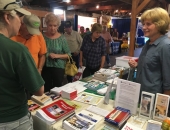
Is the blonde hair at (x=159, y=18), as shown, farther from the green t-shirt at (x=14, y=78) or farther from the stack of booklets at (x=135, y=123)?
the green t-shirt at (x=14, y=78)

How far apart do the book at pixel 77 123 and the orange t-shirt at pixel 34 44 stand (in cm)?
89

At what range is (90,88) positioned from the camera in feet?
5.54

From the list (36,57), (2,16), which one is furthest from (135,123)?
(36,57)

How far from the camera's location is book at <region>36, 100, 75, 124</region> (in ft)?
3.59

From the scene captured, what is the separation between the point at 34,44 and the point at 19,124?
100 cm

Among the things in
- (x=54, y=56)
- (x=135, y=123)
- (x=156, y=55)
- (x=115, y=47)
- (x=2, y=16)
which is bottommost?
(x=135, y=123)

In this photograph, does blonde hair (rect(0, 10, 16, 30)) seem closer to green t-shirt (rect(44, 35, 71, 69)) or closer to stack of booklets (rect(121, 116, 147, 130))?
stack of booklets (rect(121, 116, 147, 130))

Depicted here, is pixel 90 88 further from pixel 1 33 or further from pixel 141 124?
pixel 1 33

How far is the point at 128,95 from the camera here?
123cm

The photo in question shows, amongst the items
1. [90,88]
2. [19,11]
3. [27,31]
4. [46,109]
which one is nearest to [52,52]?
[27,31]

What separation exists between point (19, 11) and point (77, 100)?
914 mm

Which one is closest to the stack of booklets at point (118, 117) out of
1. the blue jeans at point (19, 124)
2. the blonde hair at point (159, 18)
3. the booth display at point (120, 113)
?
the booth display at point (120, 113)

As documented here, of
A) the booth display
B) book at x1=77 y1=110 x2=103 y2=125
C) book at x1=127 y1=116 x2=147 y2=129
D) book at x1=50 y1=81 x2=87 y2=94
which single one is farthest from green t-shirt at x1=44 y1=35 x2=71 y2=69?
book at x1=127 y1=116 x2=147 y2=129

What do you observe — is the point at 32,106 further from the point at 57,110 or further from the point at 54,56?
the point at 54,56
